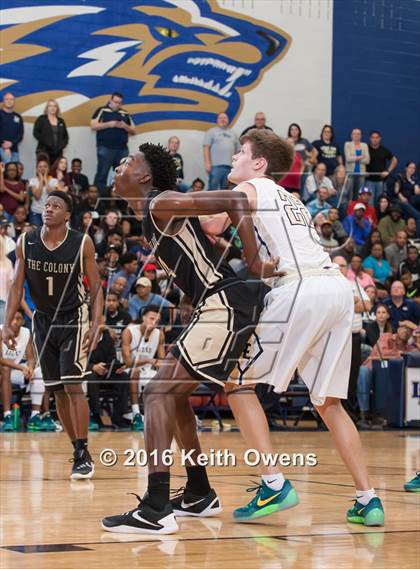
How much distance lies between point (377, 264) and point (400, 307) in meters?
2.22

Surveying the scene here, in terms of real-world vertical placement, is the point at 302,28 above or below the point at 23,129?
above

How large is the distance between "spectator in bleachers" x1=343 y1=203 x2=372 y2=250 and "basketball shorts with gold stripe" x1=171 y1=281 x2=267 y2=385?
506 inches

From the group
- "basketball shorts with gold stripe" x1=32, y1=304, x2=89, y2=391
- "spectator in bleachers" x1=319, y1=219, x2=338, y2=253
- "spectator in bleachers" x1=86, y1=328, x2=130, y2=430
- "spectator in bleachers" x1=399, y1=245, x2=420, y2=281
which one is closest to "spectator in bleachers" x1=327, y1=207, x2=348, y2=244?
"spectator in bleachers" x1=319, y1=219, x2=338, y2=253

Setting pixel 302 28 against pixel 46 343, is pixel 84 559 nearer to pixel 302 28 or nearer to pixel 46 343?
pixel 46 343

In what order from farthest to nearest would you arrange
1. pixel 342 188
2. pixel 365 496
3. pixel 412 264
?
pixel 342 188 < pixel 412 264 < pixel 365 496

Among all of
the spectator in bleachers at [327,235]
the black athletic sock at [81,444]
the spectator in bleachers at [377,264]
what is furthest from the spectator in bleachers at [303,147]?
the black athletic sock at [81,444]

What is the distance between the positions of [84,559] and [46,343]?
11.9 ft

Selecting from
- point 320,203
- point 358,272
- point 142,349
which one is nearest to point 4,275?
point 142,349

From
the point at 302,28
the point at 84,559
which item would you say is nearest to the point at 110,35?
the point at 302,28

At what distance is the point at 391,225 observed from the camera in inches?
748

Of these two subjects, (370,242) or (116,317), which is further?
(370,242)

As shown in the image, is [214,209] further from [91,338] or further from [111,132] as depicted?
[111,132]

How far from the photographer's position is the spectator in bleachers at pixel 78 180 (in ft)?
54.6

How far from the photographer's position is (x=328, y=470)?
8539 millimetres
